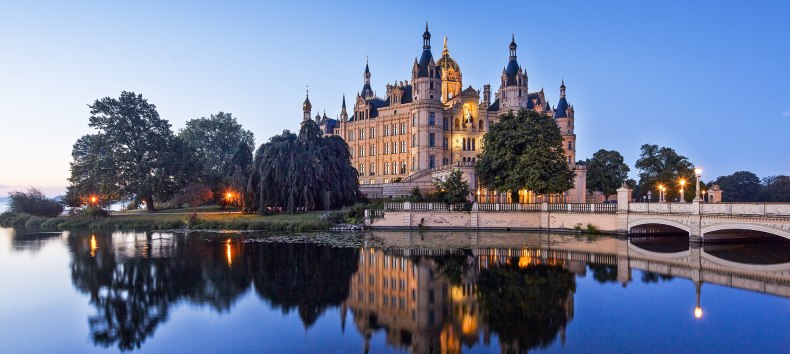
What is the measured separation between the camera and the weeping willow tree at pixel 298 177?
4381 centimetres

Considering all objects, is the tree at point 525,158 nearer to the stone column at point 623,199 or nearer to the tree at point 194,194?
the stone column at point 623,199

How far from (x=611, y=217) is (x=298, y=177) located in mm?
24651

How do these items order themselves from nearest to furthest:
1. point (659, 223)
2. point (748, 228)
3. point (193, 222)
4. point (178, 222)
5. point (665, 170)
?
point (748, 228), point (659, 223), point (193, 222), point (178, 222), point (665, 170)

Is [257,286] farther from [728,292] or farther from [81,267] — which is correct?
[728,292]

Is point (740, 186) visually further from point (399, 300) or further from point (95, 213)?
point (95, 213)

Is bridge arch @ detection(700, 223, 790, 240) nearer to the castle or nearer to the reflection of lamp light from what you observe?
the reflection of lamp light

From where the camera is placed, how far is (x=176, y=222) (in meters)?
44.2

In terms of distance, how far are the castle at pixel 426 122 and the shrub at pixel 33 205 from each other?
94.6 ft

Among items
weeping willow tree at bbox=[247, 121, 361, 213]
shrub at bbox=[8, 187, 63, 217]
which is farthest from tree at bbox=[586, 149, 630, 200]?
shrub at bbox=[8, 187, 63, 217]

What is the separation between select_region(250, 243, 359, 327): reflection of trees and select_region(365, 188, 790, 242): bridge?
1210 cm

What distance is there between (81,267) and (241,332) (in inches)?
556

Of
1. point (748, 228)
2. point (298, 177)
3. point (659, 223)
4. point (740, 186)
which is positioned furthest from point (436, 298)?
point (740, 186)

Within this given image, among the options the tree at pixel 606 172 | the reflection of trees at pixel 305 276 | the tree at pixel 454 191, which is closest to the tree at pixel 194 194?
the tree at pixel 454 191

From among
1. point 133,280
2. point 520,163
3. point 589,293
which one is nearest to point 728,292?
point 589,293
